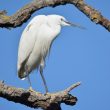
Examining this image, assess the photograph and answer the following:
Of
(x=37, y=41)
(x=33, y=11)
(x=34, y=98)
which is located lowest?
(x=34, y=98)

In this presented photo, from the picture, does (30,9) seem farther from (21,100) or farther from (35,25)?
(35,25)

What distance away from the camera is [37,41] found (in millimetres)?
5402

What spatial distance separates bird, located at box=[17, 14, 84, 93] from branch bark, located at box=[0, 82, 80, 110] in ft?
4.87

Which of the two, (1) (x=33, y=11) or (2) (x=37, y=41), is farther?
(2) (x=37, y=41)

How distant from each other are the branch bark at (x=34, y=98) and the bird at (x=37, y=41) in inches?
58.5

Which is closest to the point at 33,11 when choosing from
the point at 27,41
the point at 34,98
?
the point at 34,98

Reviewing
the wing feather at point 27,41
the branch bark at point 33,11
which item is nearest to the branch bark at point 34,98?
the branch bark at point 33,11

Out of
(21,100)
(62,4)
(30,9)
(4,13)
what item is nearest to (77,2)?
(62,4)

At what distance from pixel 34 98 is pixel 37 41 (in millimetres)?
1893

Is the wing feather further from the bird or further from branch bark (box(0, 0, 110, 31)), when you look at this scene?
branch bark (box(0, 0, 110, 31))

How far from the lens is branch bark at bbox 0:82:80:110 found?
3498mm

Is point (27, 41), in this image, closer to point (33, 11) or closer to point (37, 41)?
point (37, 41)

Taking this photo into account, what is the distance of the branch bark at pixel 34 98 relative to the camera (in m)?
3.50

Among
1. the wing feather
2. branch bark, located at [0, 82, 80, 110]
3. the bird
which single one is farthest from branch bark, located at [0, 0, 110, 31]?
the wing feather
